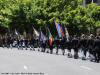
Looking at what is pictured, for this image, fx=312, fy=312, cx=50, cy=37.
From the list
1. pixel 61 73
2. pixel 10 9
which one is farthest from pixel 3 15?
pixel 61 73

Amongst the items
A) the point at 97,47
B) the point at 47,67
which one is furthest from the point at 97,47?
the point at 47,67

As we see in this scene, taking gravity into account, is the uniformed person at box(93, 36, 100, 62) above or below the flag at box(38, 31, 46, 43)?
above

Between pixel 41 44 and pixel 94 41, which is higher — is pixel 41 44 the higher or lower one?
the lower one

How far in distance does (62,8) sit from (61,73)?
128ft

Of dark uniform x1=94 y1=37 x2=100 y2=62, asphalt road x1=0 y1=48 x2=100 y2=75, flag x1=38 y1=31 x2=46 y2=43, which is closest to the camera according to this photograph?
asphalt road x1=0 y1=48 x2=100 y2=75

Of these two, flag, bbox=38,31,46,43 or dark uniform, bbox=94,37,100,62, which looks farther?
flag, bbox=38,31,46,43

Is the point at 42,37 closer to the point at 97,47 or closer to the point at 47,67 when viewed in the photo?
the point at 97,47

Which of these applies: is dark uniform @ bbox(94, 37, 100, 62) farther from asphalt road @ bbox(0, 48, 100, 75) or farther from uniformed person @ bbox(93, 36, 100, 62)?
asphalt road @ bbox(0, 48, 100, 75)

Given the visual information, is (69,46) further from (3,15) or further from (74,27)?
(3,15)

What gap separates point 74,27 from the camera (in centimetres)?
5141

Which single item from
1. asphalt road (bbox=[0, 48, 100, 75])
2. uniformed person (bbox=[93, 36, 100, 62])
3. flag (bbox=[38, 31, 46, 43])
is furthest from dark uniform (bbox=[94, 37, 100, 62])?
flag (bbox=[38, 31, 46, 43])

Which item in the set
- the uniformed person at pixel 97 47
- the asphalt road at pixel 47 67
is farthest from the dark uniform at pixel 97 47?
the asphalt road at pixel 47 67

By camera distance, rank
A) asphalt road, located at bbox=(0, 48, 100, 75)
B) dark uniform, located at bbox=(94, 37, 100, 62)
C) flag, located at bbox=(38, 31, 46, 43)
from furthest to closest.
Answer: flag, located at bbox=(38, 31, 46, 43)
dark uniform, located at bbox=(94, 37, 100, 62)
asphalt road, located at bbox=(0, 48, 100, 75)

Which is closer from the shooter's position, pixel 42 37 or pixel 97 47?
pixel 97 47
